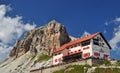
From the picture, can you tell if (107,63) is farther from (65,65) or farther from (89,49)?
(65,65)

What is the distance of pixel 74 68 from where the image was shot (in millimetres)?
87312

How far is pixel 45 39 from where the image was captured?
503 ft

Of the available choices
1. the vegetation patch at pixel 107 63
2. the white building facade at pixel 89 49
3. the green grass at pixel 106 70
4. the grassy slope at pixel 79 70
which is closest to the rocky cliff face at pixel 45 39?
the white building facade at pixel 89 49

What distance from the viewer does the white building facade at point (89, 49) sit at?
3789 inches

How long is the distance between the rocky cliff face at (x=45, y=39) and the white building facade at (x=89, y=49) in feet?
113

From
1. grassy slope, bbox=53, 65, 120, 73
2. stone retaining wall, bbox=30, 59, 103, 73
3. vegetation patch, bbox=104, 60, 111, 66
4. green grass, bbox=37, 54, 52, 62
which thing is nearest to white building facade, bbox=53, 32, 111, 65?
stone retaining wall, bbox=30, 59, 103, 73

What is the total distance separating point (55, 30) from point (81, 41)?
49.1m

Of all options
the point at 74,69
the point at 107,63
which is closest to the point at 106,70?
the point at 107,63

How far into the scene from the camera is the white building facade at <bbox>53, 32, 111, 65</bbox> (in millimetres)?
96250

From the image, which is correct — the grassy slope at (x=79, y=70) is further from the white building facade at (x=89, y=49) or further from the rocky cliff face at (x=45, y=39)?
the rocky cliff face at (x=45, y=39)

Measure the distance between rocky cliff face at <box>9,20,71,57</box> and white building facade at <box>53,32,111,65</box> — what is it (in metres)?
34.4

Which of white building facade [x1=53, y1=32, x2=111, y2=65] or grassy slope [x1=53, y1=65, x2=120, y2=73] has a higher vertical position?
white building facade [x1=53, y1=32, x2=111, y2=65]

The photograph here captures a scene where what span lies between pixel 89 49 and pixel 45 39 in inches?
2389

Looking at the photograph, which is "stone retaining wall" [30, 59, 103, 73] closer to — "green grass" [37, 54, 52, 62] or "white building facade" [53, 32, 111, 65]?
"white building facade" [53, 32, 111, 65]
